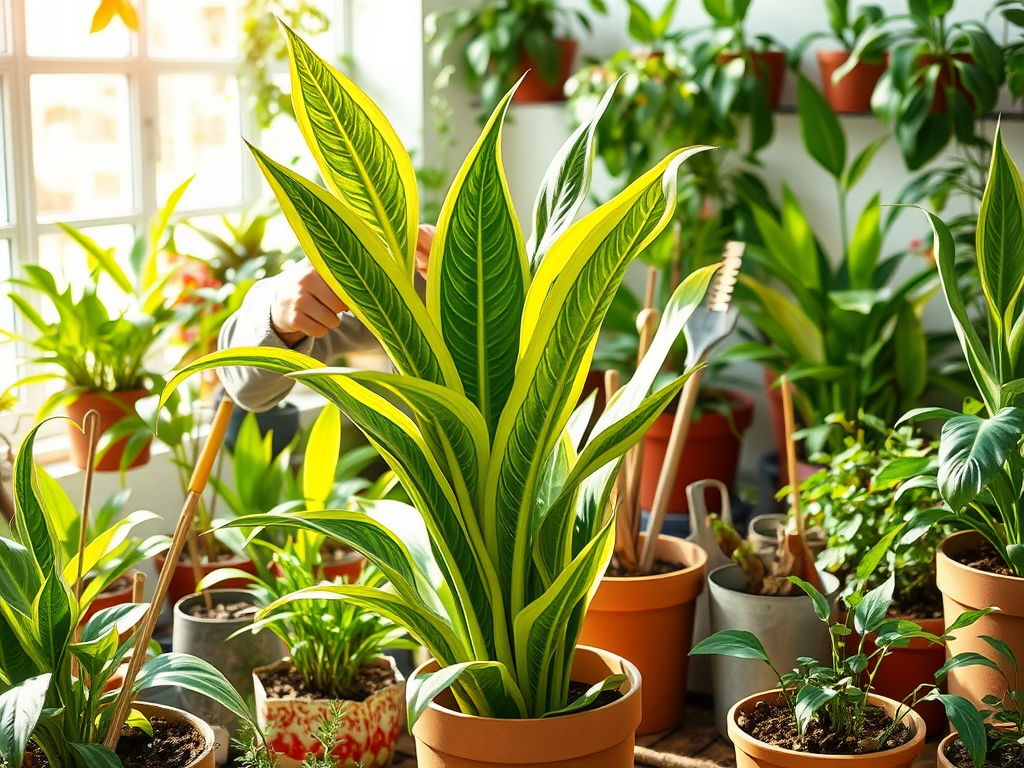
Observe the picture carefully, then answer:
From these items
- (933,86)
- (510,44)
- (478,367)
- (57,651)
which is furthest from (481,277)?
(510,44)

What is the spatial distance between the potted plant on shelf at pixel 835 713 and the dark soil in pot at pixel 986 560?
15 centimetres

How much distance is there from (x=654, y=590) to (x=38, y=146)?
1.76 meters

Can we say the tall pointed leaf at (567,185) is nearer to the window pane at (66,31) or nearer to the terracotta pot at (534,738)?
the terracotta pot at (534,738)

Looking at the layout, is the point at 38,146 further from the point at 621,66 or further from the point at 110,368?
the point at 621,66

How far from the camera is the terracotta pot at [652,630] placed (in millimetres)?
1529

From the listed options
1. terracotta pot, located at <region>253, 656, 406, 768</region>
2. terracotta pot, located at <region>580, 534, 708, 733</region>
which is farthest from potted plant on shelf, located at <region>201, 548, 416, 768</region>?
terracotta pot, located at <region>580, 534, 708, 733</region>

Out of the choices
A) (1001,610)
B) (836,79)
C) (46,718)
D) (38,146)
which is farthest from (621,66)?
(46,718)

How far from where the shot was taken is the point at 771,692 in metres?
1.30

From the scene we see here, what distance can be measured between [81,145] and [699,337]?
168 cm

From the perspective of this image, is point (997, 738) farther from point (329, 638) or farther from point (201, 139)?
point (201, 139)

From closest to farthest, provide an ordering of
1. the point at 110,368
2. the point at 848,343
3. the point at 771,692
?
the point at 771,692
the point at 110,368
the point at 848,343

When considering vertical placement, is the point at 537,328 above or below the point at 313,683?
above

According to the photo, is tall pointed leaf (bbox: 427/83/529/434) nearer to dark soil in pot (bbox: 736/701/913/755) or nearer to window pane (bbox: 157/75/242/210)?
dark soil in pot (bbox: 736/701/913/755)

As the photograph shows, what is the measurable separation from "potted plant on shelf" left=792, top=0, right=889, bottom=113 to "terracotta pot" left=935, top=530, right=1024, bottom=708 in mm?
1412
